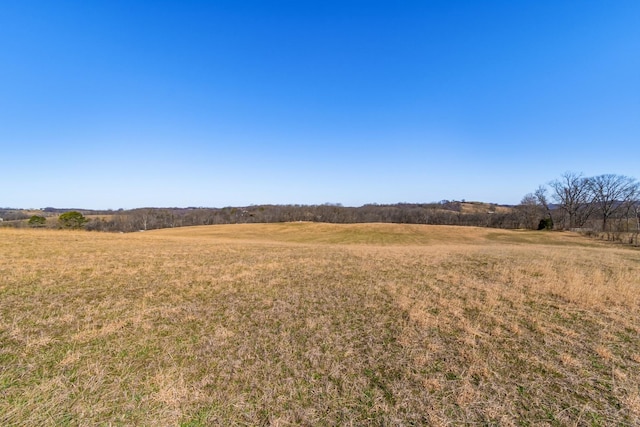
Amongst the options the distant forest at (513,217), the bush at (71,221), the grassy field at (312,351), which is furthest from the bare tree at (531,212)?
the bush at (71,221)

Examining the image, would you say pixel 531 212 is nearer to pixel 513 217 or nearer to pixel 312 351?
pixel 513 217

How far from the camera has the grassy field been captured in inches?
137

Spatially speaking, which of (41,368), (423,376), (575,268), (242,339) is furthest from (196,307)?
(575,268)

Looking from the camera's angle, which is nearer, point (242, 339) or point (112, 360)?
point (112, 360)

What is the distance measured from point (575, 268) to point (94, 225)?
310 feet

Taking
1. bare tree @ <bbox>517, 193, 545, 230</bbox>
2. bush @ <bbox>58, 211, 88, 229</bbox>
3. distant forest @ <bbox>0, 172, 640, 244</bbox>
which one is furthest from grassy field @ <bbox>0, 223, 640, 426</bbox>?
bare tree @ <bbox>517, 193, 545, 230</bbox>

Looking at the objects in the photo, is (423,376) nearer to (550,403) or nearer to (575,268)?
(550,403)

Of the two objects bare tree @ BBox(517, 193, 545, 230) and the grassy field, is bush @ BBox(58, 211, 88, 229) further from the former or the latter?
bare tree @ BBox(517, 193, 545, 230)

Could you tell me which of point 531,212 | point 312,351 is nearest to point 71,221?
point 312,351

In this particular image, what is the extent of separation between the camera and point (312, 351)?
4934 millimetres

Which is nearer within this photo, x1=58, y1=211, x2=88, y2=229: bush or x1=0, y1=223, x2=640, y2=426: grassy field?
x1=0, y1=223, x2=640, y2=426: grassy field

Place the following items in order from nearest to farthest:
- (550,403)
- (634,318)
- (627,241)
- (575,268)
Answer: (550,403), (634,318), (575,268), (627,241)

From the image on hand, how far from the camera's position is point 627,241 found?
32000 millimetres

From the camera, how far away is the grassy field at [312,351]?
349 centimetres
